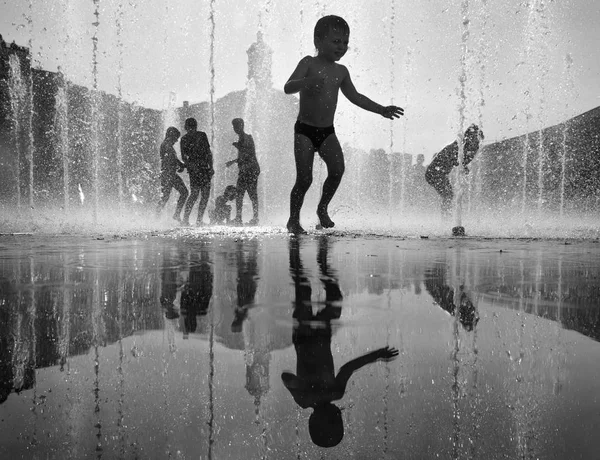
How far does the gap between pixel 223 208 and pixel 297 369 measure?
33.7 feet

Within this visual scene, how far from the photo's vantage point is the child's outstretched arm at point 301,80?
497 centimetres

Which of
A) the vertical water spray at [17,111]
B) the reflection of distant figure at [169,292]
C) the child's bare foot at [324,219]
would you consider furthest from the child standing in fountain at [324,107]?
the vertical water spray at [17,111]

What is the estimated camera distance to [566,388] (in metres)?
0.85

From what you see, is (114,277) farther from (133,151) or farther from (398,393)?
(133,151)

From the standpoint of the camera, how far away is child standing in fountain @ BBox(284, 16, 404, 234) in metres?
5.44

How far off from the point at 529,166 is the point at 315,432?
27.3 meters

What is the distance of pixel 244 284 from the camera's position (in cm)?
199

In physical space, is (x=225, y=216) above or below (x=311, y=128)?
below

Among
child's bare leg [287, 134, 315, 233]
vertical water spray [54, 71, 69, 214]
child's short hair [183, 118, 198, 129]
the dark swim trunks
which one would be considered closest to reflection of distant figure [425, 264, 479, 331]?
child's bare leg [287, 134, 315, 233]

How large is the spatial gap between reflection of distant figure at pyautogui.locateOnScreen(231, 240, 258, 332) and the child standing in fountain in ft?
8.08

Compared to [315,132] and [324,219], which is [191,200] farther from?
→ [315,132]

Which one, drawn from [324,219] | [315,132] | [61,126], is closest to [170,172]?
[324,219]

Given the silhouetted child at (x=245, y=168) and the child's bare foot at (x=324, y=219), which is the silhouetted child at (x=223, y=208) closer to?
the silhouetted child at (x=245, y=168)

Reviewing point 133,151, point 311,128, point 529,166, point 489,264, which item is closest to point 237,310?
point 489,264
